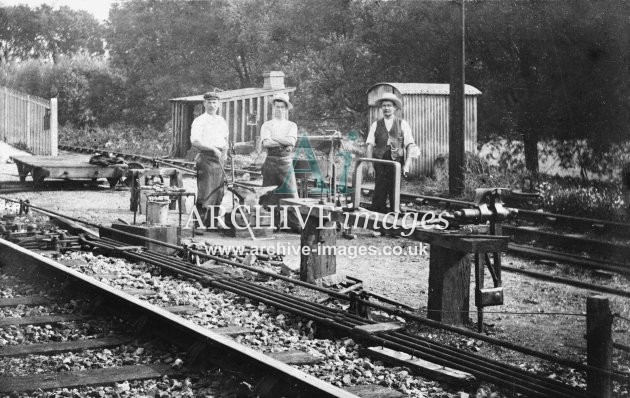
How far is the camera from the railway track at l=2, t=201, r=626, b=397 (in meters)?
4.29

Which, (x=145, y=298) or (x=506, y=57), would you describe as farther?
(x=506, y=57)

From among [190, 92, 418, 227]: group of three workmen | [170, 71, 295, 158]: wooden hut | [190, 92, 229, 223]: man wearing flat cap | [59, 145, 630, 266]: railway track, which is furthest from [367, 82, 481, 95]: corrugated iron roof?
[190, 92, 229, 223]: man wearing flat cap

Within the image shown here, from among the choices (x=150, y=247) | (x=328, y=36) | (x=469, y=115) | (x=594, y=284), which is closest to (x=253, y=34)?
(x=328, y=36)

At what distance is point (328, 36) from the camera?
749 inches

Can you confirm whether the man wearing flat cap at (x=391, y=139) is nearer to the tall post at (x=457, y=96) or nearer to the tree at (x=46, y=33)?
the tall post at (x=457, y=96)

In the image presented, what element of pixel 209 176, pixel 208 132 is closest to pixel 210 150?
pixel 208 132

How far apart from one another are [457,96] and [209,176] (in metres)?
5.01

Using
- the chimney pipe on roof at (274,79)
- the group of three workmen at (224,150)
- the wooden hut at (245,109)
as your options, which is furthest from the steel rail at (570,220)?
the chimney pipe on roof at (274,79)

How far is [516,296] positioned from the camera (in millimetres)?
7543

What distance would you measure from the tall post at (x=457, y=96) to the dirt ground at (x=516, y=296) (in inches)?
119

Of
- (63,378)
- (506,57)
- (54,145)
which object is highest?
(506,57)

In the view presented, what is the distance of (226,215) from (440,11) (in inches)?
363

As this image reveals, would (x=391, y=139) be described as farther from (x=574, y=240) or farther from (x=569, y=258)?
(x=574, y=240)

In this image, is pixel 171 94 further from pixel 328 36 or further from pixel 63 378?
pixel 63 378
